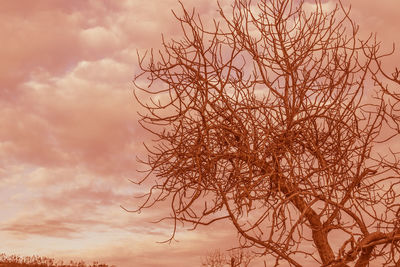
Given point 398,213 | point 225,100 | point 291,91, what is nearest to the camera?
point 398,213

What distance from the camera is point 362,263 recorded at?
17.7ft

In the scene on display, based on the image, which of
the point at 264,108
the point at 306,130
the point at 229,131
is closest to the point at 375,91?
the point at 306,130

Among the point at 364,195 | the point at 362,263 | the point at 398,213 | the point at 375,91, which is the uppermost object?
the point at 375,91

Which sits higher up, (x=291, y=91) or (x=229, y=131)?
(x=291, y=91)

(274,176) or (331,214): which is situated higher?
(274,176)

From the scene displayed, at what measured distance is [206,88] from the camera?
5.47 m

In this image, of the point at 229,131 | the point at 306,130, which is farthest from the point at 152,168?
the point at 306,130

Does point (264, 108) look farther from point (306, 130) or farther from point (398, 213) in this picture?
point (398, 213)

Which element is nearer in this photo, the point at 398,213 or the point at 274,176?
the point at 398,213

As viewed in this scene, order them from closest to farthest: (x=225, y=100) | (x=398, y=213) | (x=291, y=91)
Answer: (x=398, y=213) → (x=225, y=100) → (x=291, y=91)

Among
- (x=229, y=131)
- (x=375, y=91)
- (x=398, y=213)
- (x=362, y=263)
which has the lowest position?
(x=362, y=263)

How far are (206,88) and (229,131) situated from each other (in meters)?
0.76

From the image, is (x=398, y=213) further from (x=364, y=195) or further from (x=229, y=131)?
(x=229, y=131)

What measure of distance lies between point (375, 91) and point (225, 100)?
189cm
